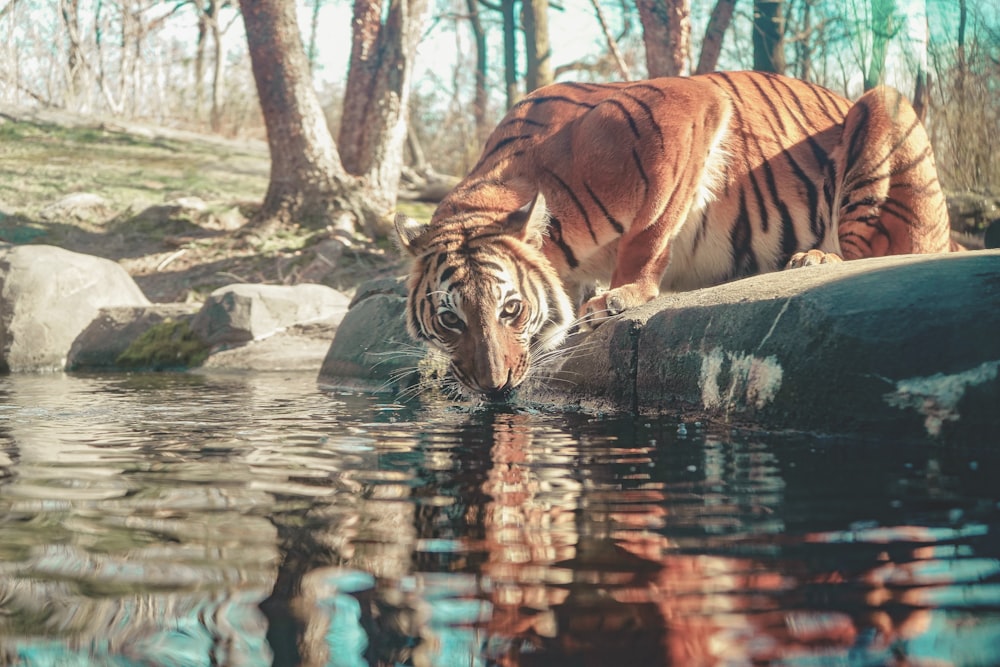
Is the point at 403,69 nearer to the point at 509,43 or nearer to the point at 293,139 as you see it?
the point at 293,139

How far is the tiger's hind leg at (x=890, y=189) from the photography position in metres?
5.33

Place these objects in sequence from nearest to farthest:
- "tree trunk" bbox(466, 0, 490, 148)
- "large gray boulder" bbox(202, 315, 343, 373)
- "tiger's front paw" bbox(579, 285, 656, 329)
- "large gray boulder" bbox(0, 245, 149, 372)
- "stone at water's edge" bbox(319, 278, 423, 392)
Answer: "tiger's front paw" bbox(579, 285, 656, 329) → "stone at water's edge" bbox(319, 278, 423, 392) → "large gray boulder" bbox(202, 315, 343, 373) → "large gray boulder" bbox(0, 245, 149, 372) → "tree trunk" bbox(466, 0, 490, 148)

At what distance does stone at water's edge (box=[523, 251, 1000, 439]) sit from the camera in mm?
3102

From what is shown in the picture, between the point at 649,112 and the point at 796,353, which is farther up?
the point at 649,112

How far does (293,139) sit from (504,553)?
38.2ft

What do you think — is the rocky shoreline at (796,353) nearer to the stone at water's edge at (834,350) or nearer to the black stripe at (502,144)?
the stone at water's edge at (834,350)

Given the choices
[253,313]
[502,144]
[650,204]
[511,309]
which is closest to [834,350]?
[511,309]

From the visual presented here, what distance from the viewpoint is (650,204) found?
16.7 feet

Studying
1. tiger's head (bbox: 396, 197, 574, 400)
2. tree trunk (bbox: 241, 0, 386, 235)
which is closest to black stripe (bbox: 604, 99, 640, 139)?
tiger's head (bbox: 396, 197, 574, 400)

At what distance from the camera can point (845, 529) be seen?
6.28 feet

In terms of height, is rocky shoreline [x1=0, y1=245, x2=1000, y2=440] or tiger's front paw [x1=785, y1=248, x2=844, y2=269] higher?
tiger's front paw [x1=785, y1=248, x2=844, y2=269]

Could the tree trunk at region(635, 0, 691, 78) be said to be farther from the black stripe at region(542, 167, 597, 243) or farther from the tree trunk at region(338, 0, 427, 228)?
the black stripe at region(542, 167, 597, 243)

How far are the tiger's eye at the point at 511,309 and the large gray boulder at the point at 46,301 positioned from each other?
673 centimetres

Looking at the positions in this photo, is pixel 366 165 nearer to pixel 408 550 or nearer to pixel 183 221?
pixel 183 221
